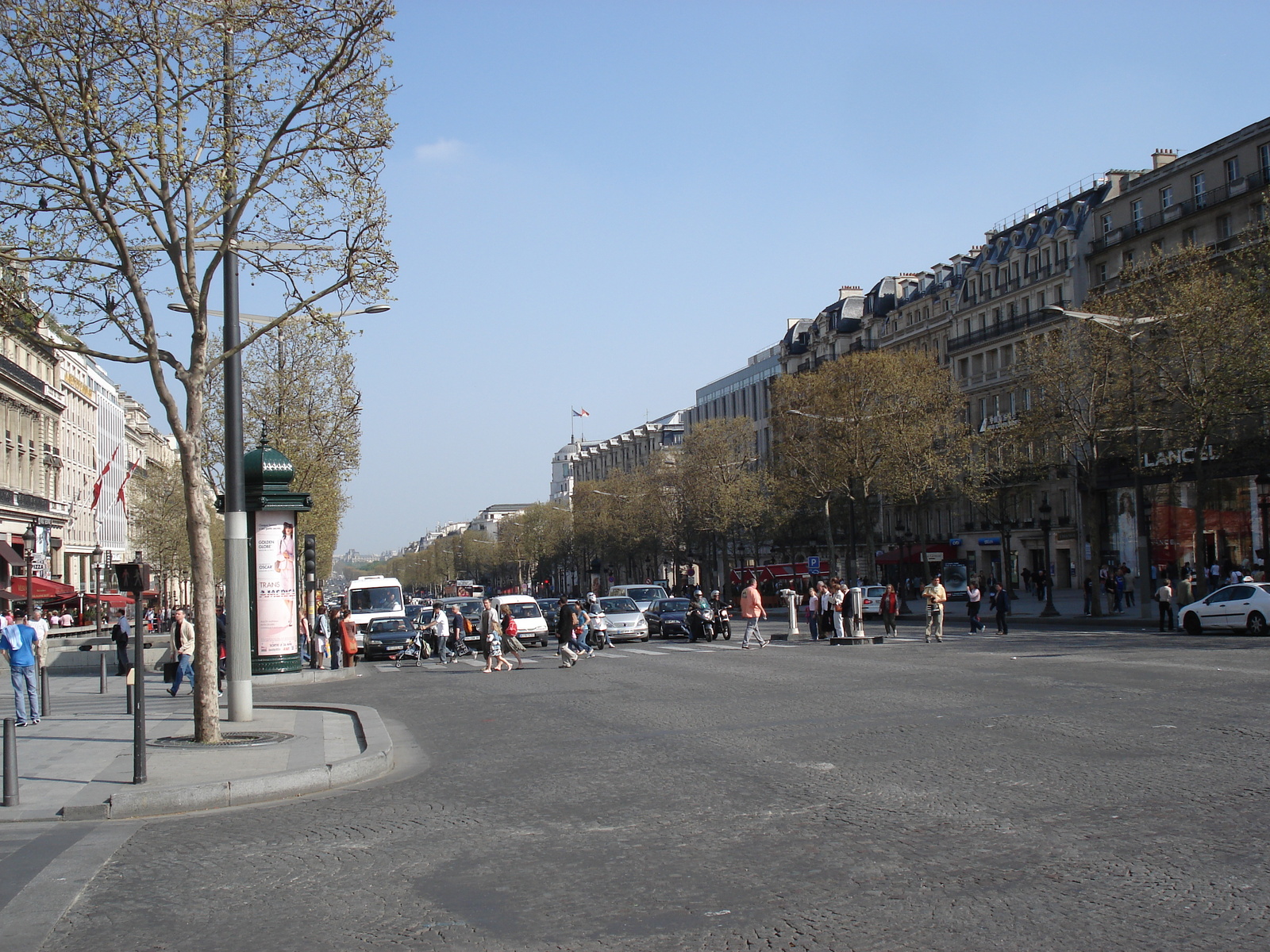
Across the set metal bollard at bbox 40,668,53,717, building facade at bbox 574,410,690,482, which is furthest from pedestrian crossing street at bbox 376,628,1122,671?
building facade at bbox 574,410,690,482

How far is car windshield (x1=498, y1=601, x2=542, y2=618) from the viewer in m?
41.9

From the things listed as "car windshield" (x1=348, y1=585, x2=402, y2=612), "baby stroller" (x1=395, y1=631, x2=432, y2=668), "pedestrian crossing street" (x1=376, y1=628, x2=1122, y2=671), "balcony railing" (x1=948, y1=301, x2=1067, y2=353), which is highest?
"balcony railing" (x1=948, y1=301, x2=1067, y2=353)

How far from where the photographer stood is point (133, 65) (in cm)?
1370

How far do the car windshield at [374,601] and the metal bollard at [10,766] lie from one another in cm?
3497

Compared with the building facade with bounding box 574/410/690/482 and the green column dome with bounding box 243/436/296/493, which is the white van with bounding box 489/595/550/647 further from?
the building facade with bounding box 574/410/690/482

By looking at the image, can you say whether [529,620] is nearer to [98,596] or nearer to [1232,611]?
[98,596]

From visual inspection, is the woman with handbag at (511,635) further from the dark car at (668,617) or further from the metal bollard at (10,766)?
the metal bollard at (10,766)

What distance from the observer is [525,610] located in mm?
42188

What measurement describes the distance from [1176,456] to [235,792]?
42.9 meters

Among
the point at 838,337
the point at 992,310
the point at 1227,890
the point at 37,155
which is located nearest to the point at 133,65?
the point at 37,155

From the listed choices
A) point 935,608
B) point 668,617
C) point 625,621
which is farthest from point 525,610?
point 935,608

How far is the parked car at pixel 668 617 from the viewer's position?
4381cm

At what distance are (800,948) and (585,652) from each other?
93.9 ft

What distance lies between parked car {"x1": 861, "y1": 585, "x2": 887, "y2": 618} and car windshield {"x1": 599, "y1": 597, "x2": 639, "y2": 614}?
14.0 m
